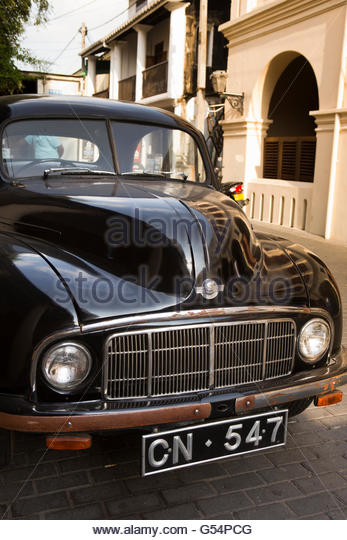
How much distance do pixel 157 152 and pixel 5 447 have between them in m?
2.20

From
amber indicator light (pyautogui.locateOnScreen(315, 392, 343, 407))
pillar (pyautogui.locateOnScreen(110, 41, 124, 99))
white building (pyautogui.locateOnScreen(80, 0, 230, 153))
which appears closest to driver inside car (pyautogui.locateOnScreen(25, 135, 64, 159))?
amber indicator light (pyautogui.locateOnScreen(315, 392, 343, 407))

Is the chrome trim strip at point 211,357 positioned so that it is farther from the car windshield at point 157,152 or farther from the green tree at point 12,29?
the green tree at point 12,29

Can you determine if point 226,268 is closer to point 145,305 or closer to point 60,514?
point 145,305

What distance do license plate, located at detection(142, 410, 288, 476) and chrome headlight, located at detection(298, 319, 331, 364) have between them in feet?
1.15

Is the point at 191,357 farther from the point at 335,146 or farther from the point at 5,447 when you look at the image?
the point at 335,146

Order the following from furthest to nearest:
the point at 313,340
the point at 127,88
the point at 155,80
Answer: the point at 127,88 < the point at 155,80 < the point at 313,340

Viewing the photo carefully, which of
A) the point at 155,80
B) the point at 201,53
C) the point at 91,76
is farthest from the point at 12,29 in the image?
the point at 91,76

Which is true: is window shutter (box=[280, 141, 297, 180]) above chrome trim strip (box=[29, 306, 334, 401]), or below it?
Answer: above

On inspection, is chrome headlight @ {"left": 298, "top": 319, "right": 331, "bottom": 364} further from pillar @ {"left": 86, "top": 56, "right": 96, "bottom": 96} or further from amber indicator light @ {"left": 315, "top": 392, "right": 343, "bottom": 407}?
pillar @ {"left": 86, "top": 56, "right": 96, "bottom": 96}

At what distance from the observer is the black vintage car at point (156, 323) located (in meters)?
2.12

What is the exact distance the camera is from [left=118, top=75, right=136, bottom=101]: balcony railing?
79.5 feet

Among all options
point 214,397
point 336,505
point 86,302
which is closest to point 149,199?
point 86,302

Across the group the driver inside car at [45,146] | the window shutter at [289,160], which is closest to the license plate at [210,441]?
the driver inside car at [45,146]

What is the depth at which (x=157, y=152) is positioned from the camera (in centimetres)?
376
